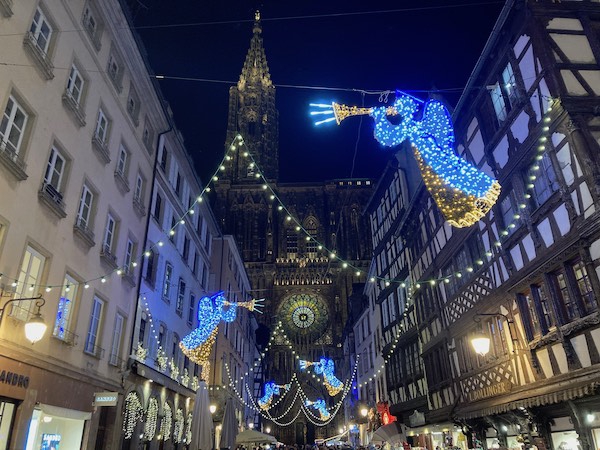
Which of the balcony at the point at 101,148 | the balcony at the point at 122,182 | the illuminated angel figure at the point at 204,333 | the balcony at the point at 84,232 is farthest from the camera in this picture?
the illuminated angel figure at the point at 204,333

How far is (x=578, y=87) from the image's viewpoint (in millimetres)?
10141

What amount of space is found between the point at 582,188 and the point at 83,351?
12189mm

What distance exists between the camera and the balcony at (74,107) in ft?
35.9

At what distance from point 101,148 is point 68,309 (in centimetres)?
455

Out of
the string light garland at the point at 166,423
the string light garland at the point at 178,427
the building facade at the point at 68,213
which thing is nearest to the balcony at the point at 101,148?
the building facade at the point at 68,213

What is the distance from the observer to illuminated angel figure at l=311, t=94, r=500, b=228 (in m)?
8.44

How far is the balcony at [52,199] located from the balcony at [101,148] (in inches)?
95.5

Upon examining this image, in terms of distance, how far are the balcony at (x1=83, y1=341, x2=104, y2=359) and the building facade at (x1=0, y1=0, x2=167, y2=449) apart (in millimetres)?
37

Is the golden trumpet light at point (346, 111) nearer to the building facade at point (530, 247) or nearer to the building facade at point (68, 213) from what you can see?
the building facade at point (530, 247)

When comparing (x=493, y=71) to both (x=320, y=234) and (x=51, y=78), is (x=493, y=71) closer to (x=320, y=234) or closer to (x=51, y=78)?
(x=51, y=78)

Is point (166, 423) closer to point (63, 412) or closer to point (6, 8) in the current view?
point (63, 412)

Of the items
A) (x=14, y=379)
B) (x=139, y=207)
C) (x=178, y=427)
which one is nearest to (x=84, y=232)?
(x=14, y=379)

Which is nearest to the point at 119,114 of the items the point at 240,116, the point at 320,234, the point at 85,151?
the point at 85,151

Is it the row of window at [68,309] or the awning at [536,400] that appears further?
the row of window at [68,309]
